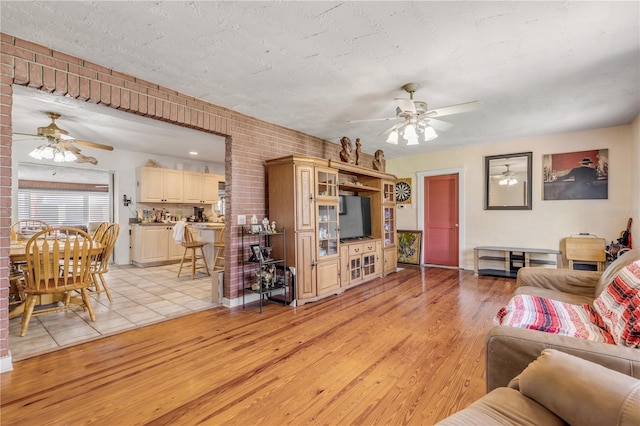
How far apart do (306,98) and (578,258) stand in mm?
4861

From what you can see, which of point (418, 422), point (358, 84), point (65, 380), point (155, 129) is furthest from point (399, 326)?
point (155, 129)

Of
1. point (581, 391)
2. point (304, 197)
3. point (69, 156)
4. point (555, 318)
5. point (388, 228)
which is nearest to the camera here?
point (581, 391)

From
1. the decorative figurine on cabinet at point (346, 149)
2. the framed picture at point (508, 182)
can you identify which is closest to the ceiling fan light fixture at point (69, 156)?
the decorative figurine on cabinet at point (346, 149)

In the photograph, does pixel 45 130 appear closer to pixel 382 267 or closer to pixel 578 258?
pixel 382 267

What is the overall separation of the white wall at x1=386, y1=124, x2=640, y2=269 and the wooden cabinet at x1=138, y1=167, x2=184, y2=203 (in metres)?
5.06

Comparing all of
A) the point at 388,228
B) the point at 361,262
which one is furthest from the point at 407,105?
the point at 388,228

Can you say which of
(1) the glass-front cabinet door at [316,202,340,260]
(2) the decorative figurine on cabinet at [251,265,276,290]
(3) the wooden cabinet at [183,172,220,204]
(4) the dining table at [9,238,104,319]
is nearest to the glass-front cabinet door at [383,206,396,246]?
(1) the glass-front cabinet door at [316,202,340,260]

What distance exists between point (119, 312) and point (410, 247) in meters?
5.25

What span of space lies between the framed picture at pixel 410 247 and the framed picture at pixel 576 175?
2326mm

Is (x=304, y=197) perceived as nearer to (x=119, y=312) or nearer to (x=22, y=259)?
(x=119, y=312)

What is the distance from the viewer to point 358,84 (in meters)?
3.01

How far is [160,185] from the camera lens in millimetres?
6531

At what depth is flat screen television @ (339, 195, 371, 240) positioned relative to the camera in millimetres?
4699

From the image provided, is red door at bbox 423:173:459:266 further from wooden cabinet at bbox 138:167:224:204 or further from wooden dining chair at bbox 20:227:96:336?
wooden dining chair at bbox 20:227:96:336
